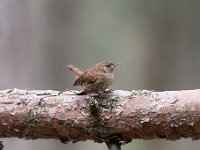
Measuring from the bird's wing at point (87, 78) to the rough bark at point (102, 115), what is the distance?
0.23 ft

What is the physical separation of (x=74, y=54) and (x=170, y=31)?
5.09 feet

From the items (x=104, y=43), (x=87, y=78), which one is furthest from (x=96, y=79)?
(x=104, y=43)

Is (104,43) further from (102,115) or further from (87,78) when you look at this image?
(102,115)

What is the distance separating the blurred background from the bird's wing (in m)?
3.67

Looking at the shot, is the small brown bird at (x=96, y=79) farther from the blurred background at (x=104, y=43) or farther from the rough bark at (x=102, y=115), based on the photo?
the blurred background at (x=104, y=43)

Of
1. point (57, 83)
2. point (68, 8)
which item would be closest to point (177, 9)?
point (68, 8)

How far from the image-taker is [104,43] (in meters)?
8.66

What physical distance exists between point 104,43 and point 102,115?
18.7 ft

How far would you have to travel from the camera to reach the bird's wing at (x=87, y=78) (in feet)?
10.3

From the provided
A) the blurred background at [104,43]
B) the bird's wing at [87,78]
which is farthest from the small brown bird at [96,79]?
the blurred background at [104,43]

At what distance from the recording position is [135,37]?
8711mm

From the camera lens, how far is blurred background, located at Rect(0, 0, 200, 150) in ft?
23.5

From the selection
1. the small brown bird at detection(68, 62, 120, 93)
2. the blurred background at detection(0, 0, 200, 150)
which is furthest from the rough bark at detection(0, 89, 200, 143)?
the blurred background at detection(0, 0, 200, 150)

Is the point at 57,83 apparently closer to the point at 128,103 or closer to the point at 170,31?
the point at 170,31
